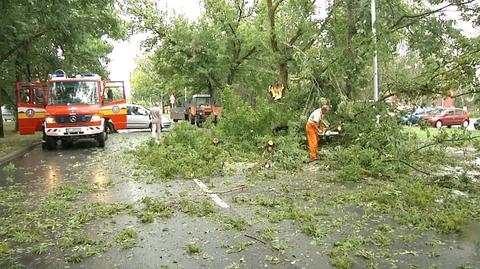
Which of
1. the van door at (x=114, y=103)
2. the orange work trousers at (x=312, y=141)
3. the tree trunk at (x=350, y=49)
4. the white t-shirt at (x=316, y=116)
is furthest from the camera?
the van door at (x=114, y=103)

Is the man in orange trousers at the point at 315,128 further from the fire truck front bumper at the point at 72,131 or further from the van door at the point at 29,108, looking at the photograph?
the van door at the point at 29,108

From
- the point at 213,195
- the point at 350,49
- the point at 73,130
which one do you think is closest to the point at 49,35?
the point at 73,130

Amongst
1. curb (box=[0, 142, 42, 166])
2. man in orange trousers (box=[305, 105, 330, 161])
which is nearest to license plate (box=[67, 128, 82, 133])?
curb (box=[0, 142, 42, 166])

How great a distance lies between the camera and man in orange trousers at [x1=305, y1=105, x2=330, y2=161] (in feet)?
40.8

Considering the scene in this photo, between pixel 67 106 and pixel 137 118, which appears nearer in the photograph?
pixel 67 106

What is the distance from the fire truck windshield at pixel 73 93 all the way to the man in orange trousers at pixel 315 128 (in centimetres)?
908

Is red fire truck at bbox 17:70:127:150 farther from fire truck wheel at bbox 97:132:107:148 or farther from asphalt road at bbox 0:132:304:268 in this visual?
asphalt road at bbox 0:132:304:268

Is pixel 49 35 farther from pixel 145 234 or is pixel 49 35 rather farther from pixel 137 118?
pixel 145 234

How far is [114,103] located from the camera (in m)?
19.7

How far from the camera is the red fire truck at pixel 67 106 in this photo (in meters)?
17.0

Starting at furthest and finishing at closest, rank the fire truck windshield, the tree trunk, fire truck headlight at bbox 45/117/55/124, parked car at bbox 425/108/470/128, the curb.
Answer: parked car at bbox 425/108/470/128 < the fire truck windshield < fire truck headlight at bbox 45/117/55/124 < the curb < the tree trunk

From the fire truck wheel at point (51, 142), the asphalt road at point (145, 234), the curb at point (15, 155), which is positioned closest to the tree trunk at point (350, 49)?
the asphalt road at point (145, 234)

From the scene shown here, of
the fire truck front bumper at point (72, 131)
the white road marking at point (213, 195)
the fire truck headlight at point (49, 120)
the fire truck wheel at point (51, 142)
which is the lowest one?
the white road marking at point (213, 195)

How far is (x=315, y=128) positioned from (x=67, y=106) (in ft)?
31.8
